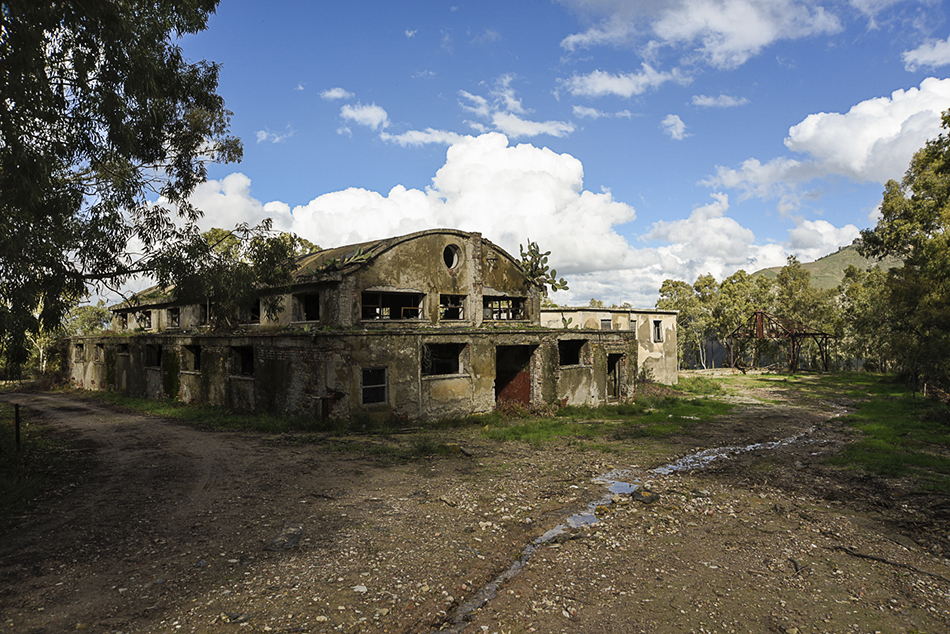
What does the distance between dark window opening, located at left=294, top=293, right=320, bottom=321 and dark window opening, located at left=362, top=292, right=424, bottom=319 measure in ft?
6.18

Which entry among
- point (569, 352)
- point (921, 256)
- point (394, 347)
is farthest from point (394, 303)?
point (921, 256)

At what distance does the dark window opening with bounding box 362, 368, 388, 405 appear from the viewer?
1727 centimetres

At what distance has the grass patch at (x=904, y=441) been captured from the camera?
1192cm

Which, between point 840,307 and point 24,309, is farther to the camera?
point 840,307

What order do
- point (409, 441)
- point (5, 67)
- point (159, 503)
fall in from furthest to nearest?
point (409, 441) < point (159, 503) < point (5, 67)

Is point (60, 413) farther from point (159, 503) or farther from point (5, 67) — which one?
point (5, 67)

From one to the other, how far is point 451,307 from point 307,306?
5.96 meters

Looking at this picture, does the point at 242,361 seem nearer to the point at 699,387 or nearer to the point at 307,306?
the point at 307,306

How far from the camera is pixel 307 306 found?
67.0 ft

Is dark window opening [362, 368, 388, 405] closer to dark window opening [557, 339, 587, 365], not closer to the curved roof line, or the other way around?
the curved roof line

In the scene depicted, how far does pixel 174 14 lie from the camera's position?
41.5ft

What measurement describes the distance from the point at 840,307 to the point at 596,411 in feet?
140

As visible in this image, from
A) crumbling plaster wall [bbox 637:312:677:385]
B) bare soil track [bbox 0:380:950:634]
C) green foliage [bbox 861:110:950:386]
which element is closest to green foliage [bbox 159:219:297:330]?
bare soil track [bbox 0:380:950:634]

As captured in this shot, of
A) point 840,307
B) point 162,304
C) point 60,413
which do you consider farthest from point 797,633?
point 840,307
